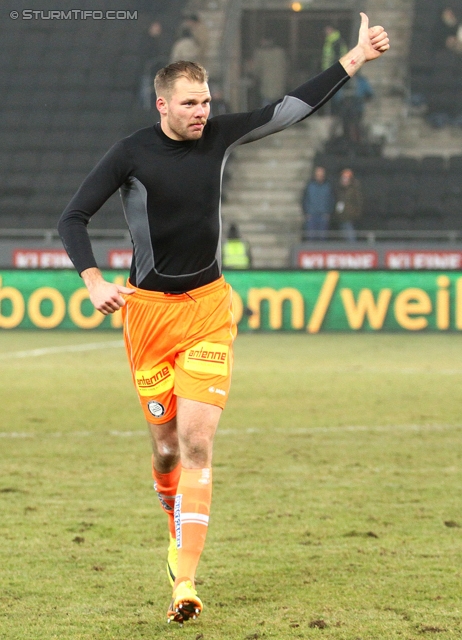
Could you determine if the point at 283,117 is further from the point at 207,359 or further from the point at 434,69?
the point at 434,69

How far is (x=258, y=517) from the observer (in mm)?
5797

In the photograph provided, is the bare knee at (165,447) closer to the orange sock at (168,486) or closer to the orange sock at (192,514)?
the orange sock at (168,486)

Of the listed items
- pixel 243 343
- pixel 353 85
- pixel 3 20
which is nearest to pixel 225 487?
pixel 243 343

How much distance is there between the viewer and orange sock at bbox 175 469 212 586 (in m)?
4.20

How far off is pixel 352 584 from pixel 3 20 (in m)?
26.5

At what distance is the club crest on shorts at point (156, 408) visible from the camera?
4.55 metres

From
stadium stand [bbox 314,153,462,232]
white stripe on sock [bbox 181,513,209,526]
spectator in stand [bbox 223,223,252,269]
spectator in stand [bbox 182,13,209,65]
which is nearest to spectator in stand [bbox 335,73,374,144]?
stadium stand [bbox 314,153,462,232]

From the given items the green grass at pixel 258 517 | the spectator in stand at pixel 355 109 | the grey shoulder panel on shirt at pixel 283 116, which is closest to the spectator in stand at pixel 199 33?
the spectator in stand at pixel 355 109

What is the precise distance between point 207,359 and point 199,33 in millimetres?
23946

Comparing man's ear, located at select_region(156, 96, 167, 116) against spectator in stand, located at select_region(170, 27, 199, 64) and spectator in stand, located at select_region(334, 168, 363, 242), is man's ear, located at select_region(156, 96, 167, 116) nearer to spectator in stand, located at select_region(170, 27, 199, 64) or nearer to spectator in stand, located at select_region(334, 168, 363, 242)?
spectator in stand, located at select_region(334, 168, 363, 242)

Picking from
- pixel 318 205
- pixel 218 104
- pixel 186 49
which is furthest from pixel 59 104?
pixel 318 205

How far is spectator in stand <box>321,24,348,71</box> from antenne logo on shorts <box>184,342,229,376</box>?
20991mm

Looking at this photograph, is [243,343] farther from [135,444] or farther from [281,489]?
[281,489]

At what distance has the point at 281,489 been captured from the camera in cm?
655
